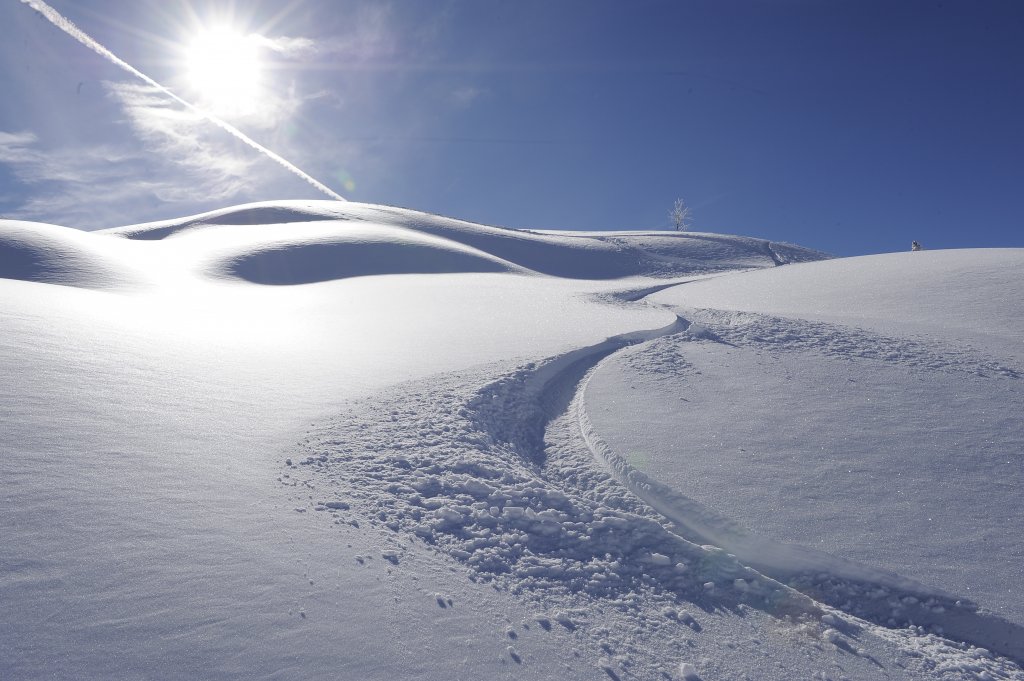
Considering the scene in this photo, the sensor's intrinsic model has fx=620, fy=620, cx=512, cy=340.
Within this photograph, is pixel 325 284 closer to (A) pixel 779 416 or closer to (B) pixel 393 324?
(B) pixel 393 324

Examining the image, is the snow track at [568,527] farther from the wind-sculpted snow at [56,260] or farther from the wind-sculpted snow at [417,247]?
the wind-sculpted snow at [417,247]

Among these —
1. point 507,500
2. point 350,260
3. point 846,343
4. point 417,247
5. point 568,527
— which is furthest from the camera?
point 417,247

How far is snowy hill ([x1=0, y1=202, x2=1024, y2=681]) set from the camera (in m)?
3.22

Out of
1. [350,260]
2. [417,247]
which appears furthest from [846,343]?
[417,247]

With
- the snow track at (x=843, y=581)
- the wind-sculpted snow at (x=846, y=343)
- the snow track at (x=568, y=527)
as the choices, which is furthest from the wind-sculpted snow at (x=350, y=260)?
the snow track at (x=843, y=581)

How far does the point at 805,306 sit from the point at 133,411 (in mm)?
11231

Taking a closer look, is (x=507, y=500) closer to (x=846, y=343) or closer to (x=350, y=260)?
(x=846, y=343)

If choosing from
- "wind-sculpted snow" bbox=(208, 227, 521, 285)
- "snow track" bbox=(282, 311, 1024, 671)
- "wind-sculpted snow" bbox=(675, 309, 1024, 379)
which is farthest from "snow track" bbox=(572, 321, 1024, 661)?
"wind-sculpted snow" bbox=(208, 227, 521, 285)

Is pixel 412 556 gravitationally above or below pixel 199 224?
below

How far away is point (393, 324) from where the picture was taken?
37.3ft

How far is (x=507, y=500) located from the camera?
4801 millimetres

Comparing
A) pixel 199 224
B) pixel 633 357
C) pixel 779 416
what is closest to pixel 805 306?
pixel 633 357

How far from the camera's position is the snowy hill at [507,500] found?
10.6 feet

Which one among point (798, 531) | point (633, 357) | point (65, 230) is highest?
point (65, 230)
